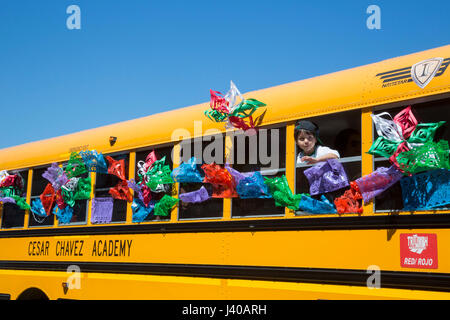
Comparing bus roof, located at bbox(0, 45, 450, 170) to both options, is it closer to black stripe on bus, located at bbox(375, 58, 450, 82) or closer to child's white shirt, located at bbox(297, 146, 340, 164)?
black stripe on bus, located at bbox(375, 58, 450, 82)

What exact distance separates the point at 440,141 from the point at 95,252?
3613 mm

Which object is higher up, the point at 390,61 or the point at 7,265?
the point at 390,61

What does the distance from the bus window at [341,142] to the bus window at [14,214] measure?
12.9 ft

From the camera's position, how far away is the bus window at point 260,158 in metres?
4.38

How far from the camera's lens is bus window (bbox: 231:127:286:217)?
172 inches

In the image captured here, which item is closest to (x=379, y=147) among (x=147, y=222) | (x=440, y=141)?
(x=440, y=141)

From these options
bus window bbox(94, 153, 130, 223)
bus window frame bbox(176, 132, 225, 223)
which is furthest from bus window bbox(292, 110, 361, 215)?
bus window bbox(94, 153, 130, 223)

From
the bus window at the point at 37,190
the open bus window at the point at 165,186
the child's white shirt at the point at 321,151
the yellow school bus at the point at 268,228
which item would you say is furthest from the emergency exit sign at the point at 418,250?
the bus window at the point at 37,190

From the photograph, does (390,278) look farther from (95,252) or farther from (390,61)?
(95,252)

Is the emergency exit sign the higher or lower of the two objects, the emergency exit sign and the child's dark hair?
the lower

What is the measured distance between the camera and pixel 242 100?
4.68m

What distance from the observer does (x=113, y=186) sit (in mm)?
5727

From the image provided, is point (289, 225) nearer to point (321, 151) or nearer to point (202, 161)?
point (321, 151)
